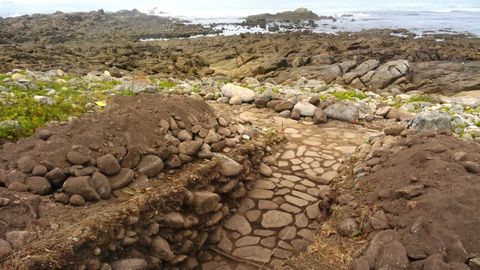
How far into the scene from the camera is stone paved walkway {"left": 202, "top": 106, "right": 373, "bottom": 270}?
14.9ft

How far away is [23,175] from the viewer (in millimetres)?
3895

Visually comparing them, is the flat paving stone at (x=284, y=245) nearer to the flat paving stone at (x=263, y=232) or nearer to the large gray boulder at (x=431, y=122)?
the flat paving stone at (x=263, y=232)

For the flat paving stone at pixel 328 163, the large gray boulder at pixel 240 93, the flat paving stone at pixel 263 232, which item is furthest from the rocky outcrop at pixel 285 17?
the flat paving stone at pixel 263 232

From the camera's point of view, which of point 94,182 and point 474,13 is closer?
point 94,182

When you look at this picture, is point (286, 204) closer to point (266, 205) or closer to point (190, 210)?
point (266, 205)

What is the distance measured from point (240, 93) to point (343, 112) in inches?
85.0

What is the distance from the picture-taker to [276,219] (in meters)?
5.00

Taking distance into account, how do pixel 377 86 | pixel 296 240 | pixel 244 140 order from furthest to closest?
pixel 377 86 < pixel 244 140 < pixel 296 240

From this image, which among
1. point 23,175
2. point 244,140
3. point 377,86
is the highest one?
point 23,175

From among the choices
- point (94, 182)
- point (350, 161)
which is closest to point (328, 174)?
point (350, 161)

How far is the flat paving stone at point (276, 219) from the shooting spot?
4914 millimetres

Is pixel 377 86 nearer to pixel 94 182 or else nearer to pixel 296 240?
pixel 296 240

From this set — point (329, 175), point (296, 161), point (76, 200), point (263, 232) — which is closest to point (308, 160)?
point (296, 161)

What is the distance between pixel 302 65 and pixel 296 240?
44.8 feet
